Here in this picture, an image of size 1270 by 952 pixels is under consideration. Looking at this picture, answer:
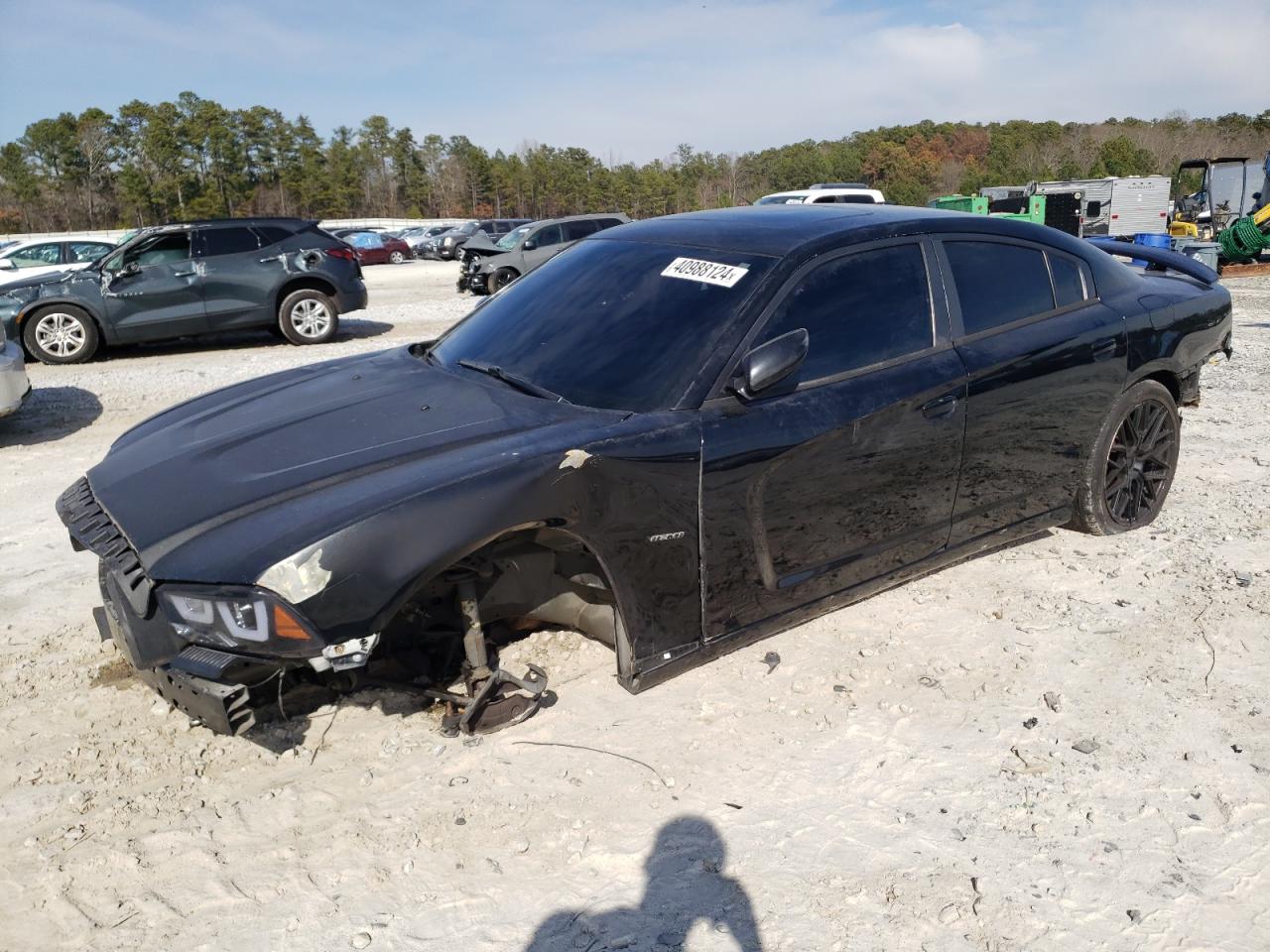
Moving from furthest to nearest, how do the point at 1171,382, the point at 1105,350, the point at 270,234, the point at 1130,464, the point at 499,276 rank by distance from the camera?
1. the point at 499,276
2. the point at 270,234
3. the point at 1171,382
4. the point at 1130,464
5. the point at 1105,350

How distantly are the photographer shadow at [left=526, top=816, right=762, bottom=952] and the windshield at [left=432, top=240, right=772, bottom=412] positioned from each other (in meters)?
1.42

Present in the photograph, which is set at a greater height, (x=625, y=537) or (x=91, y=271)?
(x=91, y=271)

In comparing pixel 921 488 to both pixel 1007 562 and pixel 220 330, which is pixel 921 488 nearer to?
pixel 1007 562

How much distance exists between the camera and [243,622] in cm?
261

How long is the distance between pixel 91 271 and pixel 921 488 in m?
11.5

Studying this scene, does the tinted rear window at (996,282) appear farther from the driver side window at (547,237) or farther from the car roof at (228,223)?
the driver side window at (547,237)

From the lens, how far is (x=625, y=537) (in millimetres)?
3059

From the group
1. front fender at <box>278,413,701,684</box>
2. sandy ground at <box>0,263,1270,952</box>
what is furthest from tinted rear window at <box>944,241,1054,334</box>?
front fender at <box>278,413,701,684</box>

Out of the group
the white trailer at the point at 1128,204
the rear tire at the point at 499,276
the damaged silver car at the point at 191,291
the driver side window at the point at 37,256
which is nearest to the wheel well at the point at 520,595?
the damaged silver car at the point at 191,291

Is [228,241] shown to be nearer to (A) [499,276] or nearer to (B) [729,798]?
(A) [499,276]

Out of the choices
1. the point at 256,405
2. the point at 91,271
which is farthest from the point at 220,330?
the point at 256,405

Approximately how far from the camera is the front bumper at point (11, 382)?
7555 mm

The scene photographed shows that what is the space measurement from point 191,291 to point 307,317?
1.42 m

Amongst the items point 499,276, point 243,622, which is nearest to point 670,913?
point 243,622
